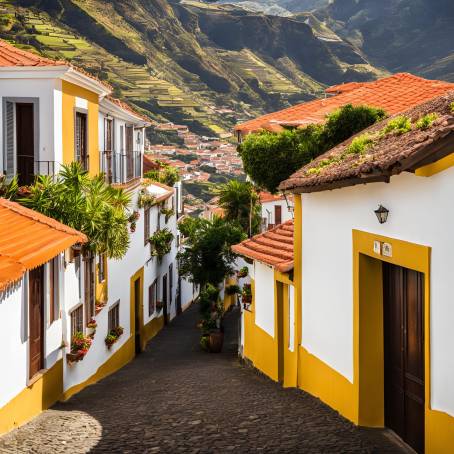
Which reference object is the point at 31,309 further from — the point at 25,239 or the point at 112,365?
the point at 112,365

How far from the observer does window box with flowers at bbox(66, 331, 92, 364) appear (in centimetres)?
1442

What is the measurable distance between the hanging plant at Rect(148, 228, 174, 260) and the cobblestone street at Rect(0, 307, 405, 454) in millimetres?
12745

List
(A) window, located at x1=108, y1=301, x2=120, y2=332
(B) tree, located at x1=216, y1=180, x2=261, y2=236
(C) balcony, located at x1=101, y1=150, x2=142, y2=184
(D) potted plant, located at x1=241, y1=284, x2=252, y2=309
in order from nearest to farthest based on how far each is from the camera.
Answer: (D) potted plant, located at x1=241, y1=284, x2=252, y2=309
(A) window, located at x1=108, y1=301, x2=120, y2=332
(C) balcony, located at x1=101, y1=150, x2=142, y2=184
(B) tree, located at x1=216, y1=180, x2=261, y2=236

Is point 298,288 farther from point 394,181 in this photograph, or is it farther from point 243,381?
point 394,181

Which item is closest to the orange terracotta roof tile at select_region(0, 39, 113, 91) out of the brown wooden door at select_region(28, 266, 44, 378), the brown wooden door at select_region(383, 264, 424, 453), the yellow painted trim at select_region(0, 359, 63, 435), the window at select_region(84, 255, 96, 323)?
the window at select_region(84, 255, 96, 323)

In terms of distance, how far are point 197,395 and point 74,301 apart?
12.2 ft

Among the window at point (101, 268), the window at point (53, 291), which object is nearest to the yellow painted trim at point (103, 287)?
the window at point (101, 268)

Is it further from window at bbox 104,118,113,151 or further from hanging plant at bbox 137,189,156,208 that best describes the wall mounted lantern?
hanging plant at bbox 137,189,156,208

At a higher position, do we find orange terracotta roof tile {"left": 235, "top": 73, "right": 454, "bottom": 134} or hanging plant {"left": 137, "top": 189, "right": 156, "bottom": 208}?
orange terracotta roof tile {"left": 235, "top": 73, "right": 454, "bottom": 134}

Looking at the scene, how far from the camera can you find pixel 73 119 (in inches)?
636

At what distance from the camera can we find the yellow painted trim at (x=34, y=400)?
33.2 feet

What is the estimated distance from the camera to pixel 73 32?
142 m

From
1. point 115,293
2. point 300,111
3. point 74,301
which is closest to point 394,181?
point 74,301

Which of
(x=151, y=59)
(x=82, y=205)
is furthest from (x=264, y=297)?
(x=151, y=59)
